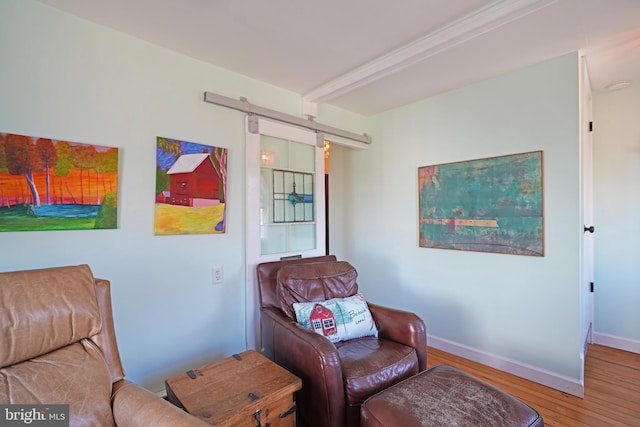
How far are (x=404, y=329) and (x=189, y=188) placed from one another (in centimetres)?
171

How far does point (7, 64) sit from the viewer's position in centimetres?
150

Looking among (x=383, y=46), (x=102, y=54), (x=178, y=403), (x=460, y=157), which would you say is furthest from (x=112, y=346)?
(x=460, y=157)

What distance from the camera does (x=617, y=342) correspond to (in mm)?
2736

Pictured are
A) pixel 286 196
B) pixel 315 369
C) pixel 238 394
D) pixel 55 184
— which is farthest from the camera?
pixel 286 196

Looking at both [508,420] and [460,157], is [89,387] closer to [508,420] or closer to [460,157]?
[508,420]

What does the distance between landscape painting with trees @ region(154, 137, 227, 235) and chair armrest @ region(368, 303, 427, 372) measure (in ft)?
4.35

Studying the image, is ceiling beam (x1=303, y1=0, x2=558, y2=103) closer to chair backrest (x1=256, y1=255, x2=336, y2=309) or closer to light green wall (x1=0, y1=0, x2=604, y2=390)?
light green wall (x1=0, y1=0, x2=604, y2=390)

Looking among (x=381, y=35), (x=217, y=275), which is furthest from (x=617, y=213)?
(x=217, y=275)

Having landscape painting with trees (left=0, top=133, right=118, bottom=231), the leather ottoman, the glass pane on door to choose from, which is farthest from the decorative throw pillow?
landscape painting with trees (left=0, top=133, right=118, bottom=231)

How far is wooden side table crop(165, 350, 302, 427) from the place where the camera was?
1226 millimetres

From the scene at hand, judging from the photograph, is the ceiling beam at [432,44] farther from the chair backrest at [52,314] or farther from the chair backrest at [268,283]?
the chair backrest at [52,314]

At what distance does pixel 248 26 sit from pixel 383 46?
0.90 metres

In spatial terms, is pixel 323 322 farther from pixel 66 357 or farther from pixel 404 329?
pixel 66 357

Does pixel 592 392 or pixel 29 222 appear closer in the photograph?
pixel 29 222
